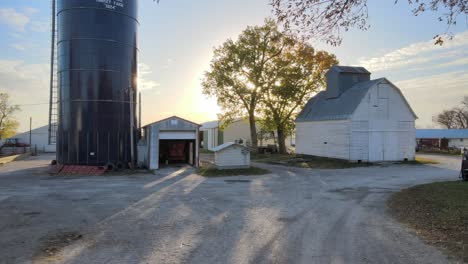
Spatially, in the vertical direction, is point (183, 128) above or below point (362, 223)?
above

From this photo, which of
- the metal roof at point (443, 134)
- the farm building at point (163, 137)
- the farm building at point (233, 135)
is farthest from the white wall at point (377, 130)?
the metal roof at point (443, 134)

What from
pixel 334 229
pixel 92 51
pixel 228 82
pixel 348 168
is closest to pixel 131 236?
pixel 334 229

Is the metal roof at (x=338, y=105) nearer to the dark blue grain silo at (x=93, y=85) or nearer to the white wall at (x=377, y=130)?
the white wall at (x=377, y=130)

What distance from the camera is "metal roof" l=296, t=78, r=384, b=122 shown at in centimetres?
2736

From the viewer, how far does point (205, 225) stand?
8.85 meters

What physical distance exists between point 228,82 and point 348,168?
17.5m

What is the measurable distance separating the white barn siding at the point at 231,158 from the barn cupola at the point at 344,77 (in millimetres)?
12348

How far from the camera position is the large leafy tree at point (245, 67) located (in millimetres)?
37138

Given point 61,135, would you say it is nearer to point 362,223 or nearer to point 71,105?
point 71,105

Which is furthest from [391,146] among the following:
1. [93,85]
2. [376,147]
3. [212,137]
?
[212,137]

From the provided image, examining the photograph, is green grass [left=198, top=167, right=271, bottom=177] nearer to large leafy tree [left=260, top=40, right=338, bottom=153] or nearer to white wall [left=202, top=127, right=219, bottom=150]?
large leafy tree [left=260, top=40, right=338, bottom=153]

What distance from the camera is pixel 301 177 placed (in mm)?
19656

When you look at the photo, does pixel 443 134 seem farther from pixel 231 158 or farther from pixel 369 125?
pixel 231 158

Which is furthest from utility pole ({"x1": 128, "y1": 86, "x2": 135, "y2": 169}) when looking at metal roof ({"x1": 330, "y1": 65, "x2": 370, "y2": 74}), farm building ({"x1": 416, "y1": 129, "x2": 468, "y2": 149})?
farm building ({"x1": 416, "y1": 129, "x2": 468, "y2": 149})
